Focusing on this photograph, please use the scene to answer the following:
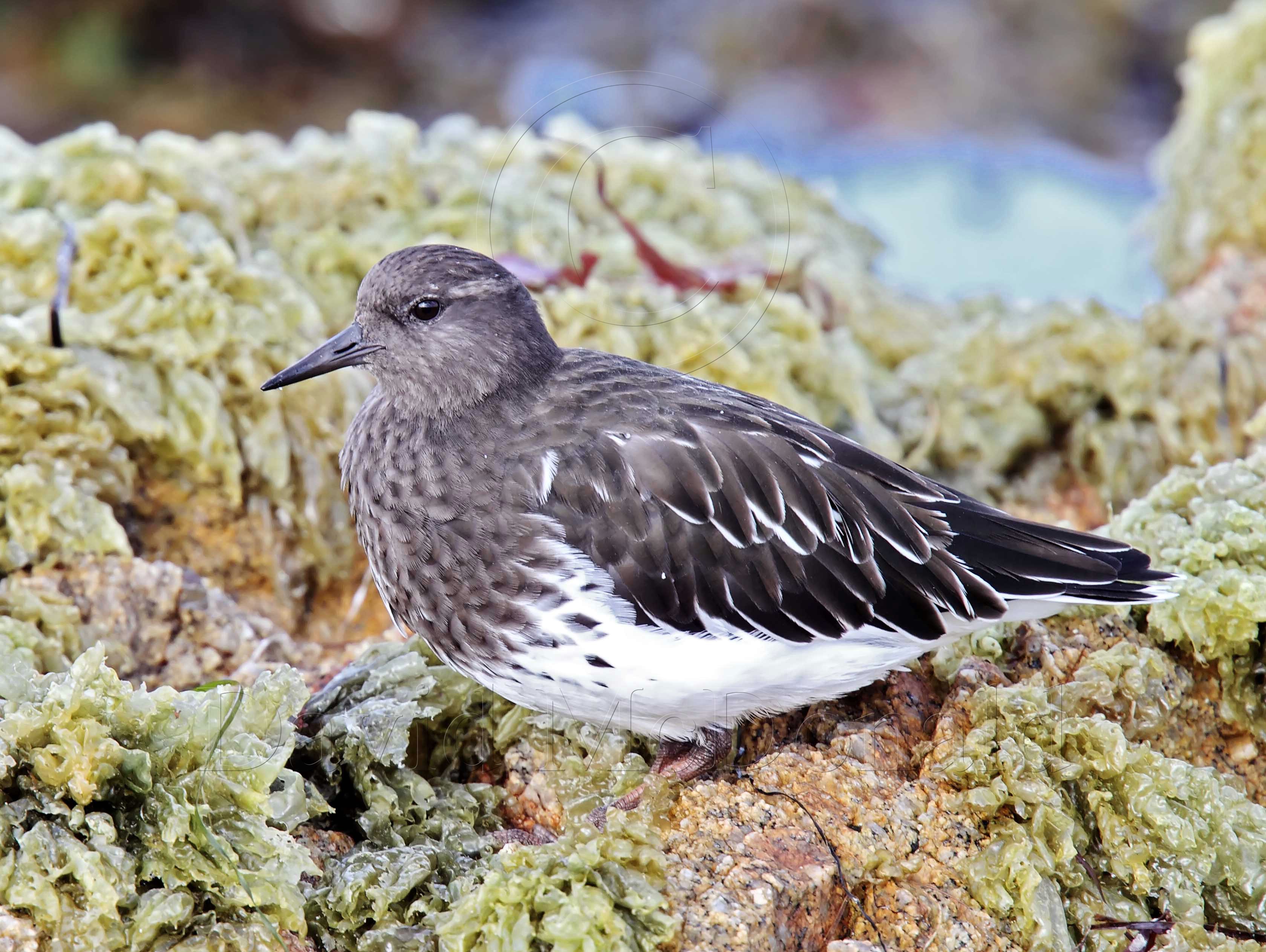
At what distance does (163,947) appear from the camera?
2.75 metres

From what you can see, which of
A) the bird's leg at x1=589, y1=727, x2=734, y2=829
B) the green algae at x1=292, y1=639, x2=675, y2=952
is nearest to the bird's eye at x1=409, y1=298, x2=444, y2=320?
the green algae at x1=292, y1=639, x2=675, y2=952

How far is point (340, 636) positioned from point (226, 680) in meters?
1.24

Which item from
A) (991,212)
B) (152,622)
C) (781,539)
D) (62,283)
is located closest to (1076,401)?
(781,539)

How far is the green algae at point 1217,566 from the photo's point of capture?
11.8ft

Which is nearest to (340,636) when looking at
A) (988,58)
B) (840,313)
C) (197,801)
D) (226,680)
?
(226,680)

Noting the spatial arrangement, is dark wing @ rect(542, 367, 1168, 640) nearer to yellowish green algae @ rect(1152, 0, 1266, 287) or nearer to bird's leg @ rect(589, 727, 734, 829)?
bird's leg @ rect(589, 727, 734, 829)

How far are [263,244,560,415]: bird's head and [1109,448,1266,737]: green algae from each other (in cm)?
193

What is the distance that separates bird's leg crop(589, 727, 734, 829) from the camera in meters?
3.43

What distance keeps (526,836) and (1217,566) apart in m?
2.14

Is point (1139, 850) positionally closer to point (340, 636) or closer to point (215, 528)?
point (340, 636)

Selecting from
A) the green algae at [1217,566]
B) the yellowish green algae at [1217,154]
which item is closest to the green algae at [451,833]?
the green algae at [1217,566]

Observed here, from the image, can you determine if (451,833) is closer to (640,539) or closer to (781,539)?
(640,539)

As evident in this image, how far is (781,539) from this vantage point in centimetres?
334

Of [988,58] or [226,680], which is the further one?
[988,58]
